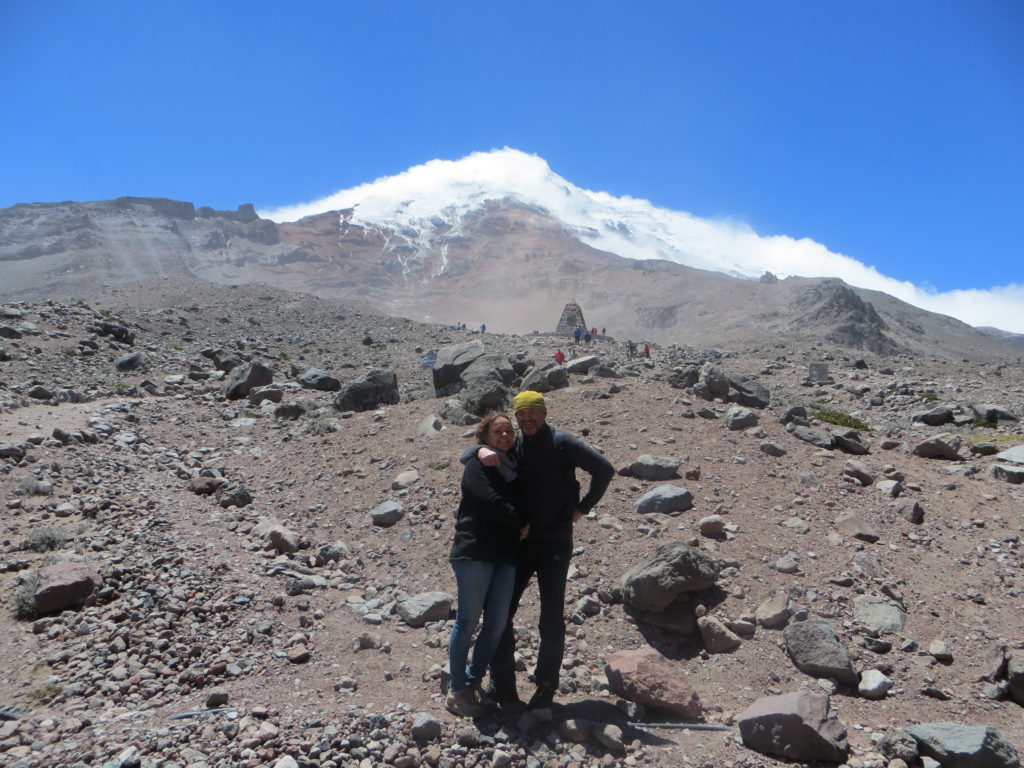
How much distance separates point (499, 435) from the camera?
4.24 meters

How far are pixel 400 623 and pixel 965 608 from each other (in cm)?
467

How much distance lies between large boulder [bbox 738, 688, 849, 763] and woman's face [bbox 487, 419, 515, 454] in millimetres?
2213

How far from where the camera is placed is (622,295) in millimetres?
107500

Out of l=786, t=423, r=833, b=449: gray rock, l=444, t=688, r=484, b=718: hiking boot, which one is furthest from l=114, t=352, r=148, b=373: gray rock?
l=444, t=688, r=484, b=718: hiking boot

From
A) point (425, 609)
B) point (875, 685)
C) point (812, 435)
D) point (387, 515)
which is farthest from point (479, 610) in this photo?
point (812, 435)

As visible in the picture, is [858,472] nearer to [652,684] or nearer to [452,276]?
[652,684]

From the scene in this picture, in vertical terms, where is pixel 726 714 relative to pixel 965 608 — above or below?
below

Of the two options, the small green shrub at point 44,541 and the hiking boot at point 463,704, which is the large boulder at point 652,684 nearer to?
the hiking boot at point 463,704

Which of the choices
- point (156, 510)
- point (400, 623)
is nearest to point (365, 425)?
point (156, 510)

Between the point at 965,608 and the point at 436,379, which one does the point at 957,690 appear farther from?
the point at 436,379

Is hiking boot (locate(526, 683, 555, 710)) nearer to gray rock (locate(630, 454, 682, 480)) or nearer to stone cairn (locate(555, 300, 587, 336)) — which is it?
gray rock (locate(630, 454, 682, 480))

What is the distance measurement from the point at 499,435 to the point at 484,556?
0.73 m

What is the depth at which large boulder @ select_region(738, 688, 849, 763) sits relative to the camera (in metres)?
4.01

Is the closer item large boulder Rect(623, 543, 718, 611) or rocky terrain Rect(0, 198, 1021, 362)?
large boulder Rect(623, 543, 718, 611)
